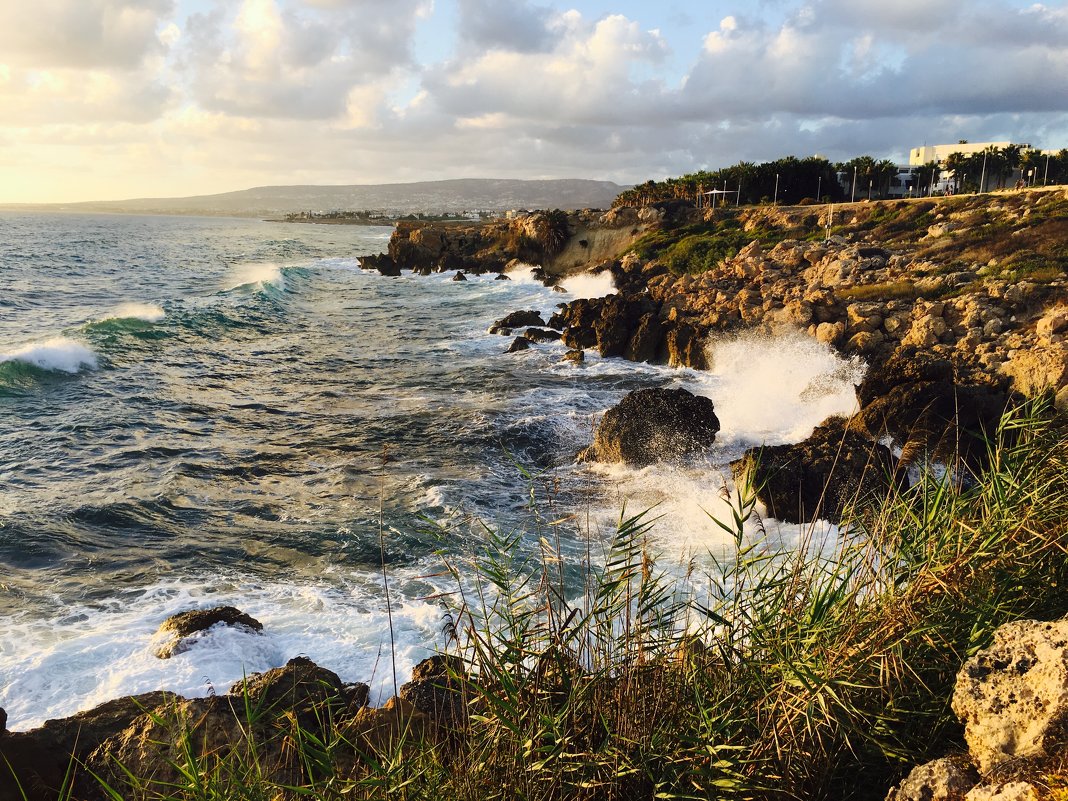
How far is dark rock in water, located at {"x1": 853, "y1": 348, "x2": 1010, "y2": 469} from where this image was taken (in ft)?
51.5

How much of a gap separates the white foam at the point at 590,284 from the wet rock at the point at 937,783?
46.3 meters

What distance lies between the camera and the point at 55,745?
718cm

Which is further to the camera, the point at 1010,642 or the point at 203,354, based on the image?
the point at 203,354

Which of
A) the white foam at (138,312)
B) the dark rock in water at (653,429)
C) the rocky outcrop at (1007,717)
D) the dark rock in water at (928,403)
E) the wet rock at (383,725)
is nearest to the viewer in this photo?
the rocky outcrop at (1007,717)

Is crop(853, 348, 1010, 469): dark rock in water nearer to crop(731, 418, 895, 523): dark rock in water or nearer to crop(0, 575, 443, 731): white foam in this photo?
crop(731, 418, 895, 523): dark rock in water

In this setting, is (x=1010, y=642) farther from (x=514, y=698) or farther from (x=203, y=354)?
(x=203, y=354)

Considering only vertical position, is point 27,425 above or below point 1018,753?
below

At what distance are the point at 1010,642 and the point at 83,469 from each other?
63.1 ft

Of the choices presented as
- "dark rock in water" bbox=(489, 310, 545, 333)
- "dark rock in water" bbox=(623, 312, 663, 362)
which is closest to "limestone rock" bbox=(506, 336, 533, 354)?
"dark rock in water" bbox=(489, 310, 545, 333)

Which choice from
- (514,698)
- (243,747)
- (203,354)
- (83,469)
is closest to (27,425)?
(83,469)

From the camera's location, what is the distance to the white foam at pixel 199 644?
29.6 feet

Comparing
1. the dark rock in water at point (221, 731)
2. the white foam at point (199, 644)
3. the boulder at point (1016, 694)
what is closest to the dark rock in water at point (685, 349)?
the white foam at point (199, 644)

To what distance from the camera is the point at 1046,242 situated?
112 ft

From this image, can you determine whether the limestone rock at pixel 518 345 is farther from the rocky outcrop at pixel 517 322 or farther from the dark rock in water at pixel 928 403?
the dark rock in water at pixel 928 403
